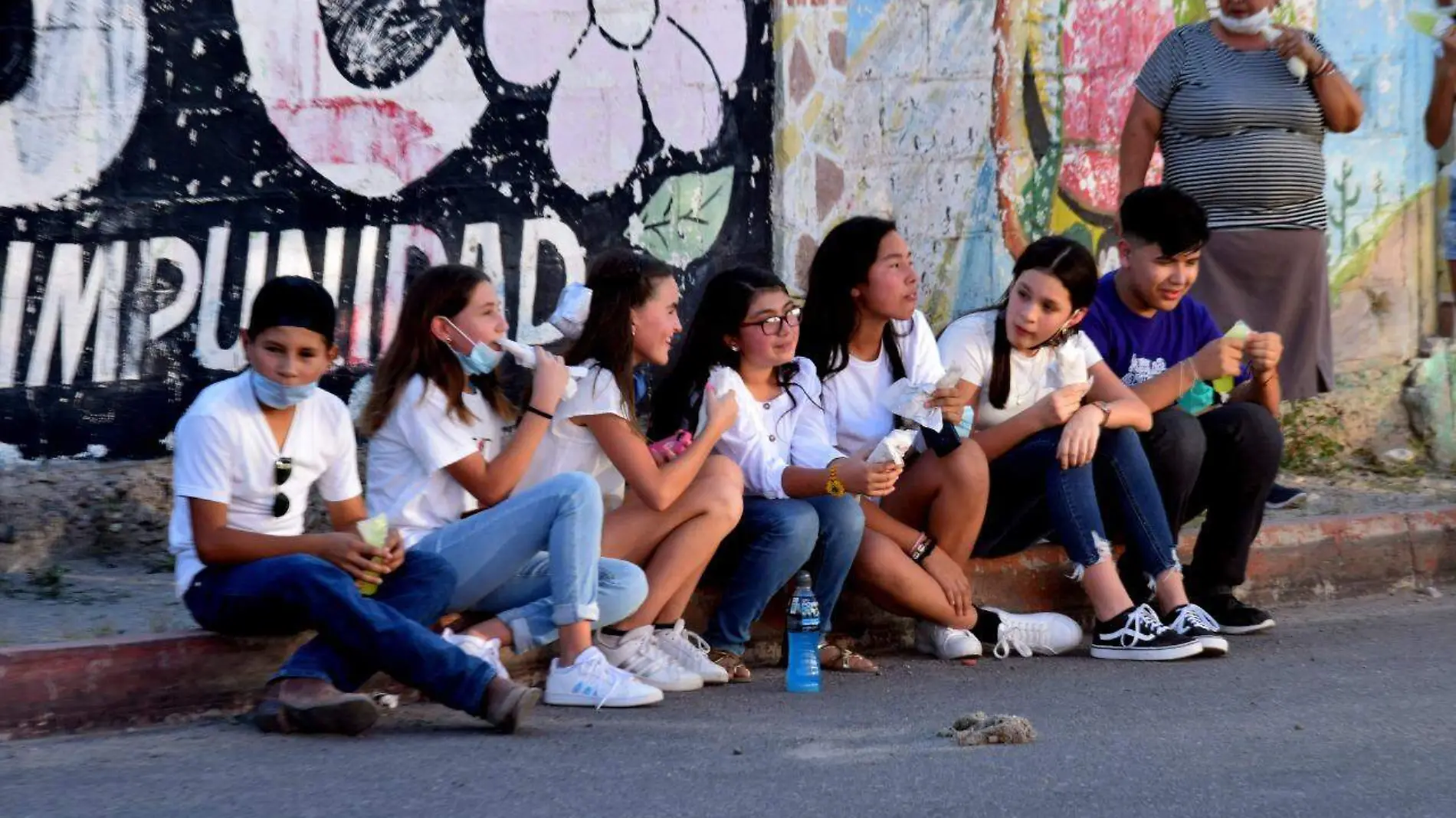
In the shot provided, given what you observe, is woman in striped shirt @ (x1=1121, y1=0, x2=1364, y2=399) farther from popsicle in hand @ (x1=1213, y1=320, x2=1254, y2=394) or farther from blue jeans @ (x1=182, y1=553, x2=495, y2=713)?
blue jeans @ (x1=182, y1=553, x2=495, y2=713)

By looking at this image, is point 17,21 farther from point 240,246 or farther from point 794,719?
point 794,719

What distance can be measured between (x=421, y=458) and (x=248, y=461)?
54cm

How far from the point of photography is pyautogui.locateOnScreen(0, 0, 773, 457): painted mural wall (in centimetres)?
663

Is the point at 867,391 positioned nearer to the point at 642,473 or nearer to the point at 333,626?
the point at 642,473

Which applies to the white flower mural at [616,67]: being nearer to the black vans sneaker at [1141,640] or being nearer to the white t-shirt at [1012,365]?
the white t-shirt at [1012,365]

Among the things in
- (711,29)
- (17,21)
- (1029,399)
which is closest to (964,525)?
(1029,399)

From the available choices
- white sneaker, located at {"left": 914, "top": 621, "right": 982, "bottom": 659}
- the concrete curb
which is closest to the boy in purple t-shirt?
the concrete curb

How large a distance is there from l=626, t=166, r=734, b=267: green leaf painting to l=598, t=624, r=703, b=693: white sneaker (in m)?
2.46

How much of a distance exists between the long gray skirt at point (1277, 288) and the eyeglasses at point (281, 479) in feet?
12.3

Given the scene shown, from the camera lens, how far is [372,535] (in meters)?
4.74

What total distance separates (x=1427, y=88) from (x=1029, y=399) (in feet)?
12.9

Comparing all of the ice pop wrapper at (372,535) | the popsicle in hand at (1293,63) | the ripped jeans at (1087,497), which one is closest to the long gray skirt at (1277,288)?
the popsicle in hand at (1293,63)

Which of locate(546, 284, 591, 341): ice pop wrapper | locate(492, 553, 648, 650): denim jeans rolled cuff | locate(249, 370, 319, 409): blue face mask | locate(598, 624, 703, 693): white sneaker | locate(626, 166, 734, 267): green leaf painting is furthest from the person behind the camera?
locate(626, 166, 734, 267): green leaf painting

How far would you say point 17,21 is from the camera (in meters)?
6.63
